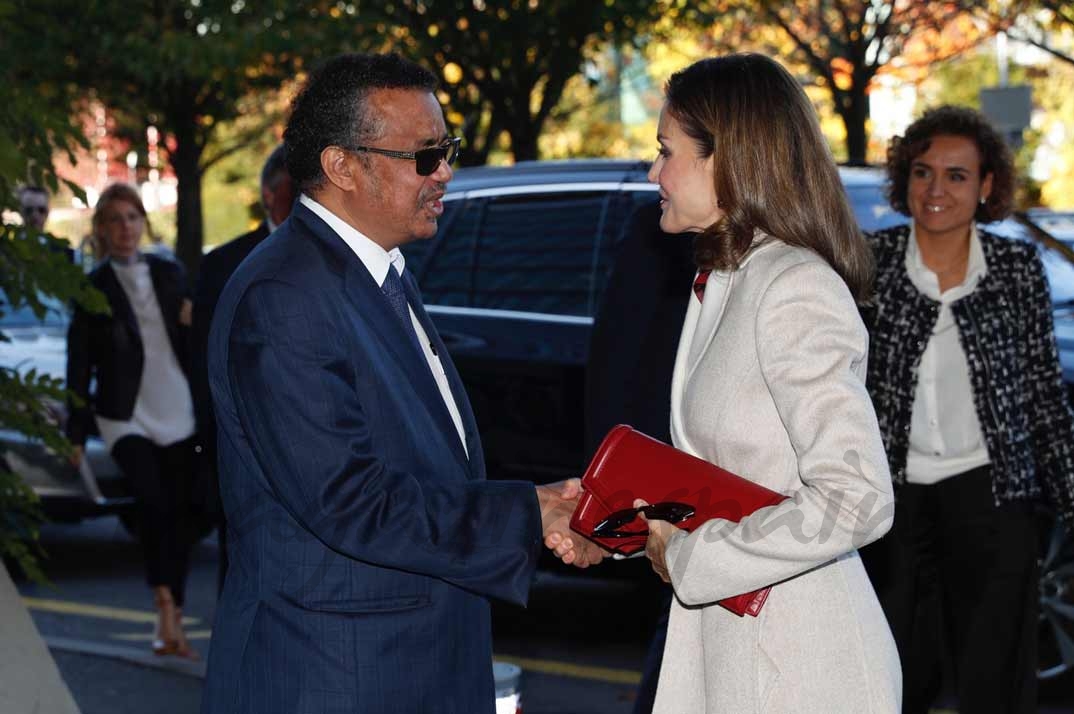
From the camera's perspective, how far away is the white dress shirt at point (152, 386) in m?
7.29

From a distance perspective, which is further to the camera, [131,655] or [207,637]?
[207,637]

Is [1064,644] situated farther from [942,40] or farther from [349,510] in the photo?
[942,40]

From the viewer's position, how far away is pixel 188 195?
23.7 metres

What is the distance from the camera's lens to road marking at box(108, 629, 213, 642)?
7.55 meters

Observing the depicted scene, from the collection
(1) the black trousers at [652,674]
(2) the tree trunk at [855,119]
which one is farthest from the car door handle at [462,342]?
(2) the tree trunk at [855,119]

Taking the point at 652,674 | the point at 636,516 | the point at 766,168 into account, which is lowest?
the point at 652,674

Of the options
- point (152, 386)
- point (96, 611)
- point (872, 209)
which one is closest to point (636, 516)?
point (872, 209)

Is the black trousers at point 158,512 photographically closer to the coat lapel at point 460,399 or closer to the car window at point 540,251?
the car window at point 540,251

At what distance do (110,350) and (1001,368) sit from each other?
13.3ft

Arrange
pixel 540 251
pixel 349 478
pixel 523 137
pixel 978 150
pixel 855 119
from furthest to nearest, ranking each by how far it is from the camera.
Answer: pixel 855 119
pixel 523 137
pixel 540 251
pixel 978 150
pixel 349 478

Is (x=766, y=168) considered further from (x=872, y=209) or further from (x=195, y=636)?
(x=195, y=636)

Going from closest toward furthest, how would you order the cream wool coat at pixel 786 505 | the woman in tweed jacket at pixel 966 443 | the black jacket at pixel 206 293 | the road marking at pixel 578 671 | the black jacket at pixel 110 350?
the cream wool coat at pixel 786 505, the woman in tweed jacket at pixel 966 443, the black jacket at pixel 206 293, the road marking at pixel 578 671, the black jacket at pixel 110 350

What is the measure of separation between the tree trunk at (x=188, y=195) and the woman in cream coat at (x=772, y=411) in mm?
20721

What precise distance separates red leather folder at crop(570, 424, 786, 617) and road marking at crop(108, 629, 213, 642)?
16.2ft
